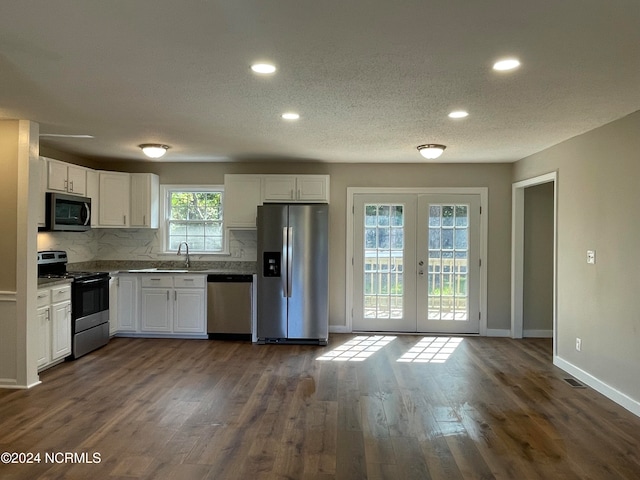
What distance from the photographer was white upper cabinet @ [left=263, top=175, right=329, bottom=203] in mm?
5727

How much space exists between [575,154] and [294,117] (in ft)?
9.33

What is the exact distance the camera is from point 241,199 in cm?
578

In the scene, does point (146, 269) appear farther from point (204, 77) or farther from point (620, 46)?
point (620, 46)

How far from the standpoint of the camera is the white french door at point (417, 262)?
5973 millimetres

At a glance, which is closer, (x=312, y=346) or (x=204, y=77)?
(x=204, y=77)

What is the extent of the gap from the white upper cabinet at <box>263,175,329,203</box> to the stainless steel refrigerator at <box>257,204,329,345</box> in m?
0.31

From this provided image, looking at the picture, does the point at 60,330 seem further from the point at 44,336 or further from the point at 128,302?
the point at 128,302

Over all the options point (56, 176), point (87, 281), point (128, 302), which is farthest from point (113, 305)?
point (56, 176)

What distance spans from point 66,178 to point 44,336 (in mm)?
1825

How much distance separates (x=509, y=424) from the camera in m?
3.16

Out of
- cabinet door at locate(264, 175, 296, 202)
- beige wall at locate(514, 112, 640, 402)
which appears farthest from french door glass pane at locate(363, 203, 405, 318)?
beige wall at locate(514, 112, 640, 402)

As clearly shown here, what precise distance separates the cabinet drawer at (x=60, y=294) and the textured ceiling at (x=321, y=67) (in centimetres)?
158

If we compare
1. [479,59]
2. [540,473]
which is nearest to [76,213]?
[479,59]

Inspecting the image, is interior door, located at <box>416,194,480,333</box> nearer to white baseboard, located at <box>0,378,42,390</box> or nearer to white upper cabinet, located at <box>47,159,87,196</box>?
white upper cabinet, located at <box>47,159,87,196</box>
